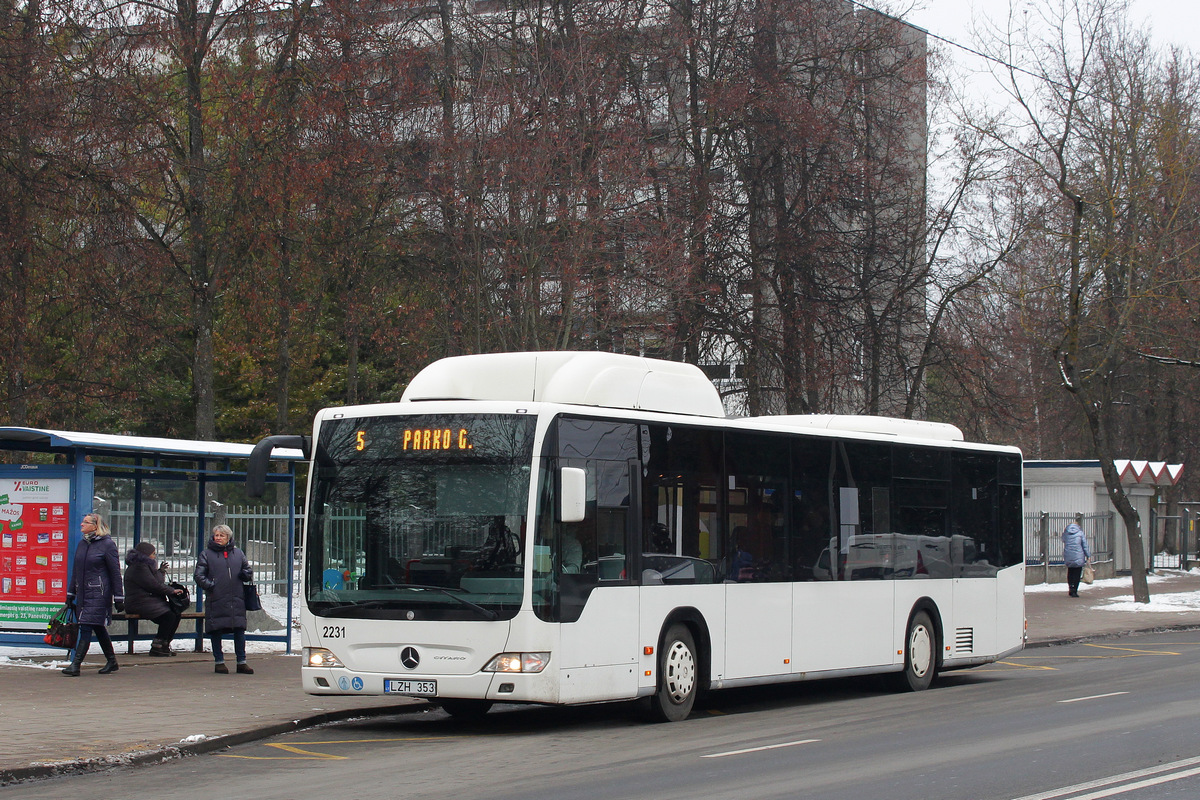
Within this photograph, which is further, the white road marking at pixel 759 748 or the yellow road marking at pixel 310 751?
the yellow road marking at pixel 310 751

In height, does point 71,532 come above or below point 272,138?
below

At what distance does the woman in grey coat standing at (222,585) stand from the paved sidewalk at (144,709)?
0.53 m

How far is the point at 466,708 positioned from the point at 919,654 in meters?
6.02

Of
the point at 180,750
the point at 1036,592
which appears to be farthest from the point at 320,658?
the point at 1036,592

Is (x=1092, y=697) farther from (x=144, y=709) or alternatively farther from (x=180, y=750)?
(x=144, y=709)

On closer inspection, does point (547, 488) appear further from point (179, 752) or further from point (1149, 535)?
point (1149, 535)

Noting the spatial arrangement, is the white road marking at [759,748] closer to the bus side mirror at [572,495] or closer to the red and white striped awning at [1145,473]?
the bus side mirror at [572,495]

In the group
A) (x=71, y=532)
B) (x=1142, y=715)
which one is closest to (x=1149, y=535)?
(x=1142, y=715)

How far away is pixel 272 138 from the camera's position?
72.0 feet

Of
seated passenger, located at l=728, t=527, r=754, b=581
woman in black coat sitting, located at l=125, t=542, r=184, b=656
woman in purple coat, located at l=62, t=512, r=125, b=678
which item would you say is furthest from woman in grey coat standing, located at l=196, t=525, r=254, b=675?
seated passenger, located at l=728, t=527, r=754, b=581

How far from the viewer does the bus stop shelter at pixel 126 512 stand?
16.1m

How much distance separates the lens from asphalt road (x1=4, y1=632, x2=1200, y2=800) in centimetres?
873

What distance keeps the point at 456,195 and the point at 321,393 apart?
2080 cm

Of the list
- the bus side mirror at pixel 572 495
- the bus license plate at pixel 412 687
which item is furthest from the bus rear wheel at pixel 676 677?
the bus license plate at pixel 412 687
